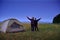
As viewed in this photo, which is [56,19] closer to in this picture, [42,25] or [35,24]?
[42,25]

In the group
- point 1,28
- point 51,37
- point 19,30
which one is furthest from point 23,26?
point 51,37

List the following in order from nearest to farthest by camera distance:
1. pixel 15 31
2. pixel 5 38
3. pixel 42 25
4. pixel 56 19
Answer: pixel 5 38 < pixel 15 31 < pixel 42 25 < pixel 56 19

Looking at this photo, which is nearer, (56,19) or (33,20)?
(33,20)

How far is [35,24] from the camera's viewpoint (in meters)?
10.4

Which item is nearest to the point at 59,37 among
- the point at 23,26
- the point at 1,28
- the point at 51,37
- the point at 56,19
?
the point at 51,37

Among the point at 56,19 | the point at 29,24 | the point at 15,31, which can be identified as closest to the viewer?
the point at 15,31

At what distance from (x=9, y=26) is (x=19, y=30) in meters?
0.52

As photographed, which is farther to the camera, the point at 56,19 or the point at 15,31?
the point at 56,19

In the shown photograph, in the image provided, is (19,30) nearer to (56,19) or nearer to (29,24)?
(29,24)

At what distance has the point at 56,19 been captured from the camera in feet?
42.9

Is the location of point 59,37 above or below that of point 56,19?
below

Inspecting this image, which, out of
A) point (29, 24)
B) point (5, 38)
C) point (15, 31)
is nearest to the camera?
point (5, 38)

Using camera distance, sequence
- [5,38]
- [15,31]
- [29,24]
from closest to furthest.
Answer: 1. [5,38]
2. [15,31]
3. [29,24]

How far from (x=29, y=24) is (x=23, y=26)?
68 centimetres
